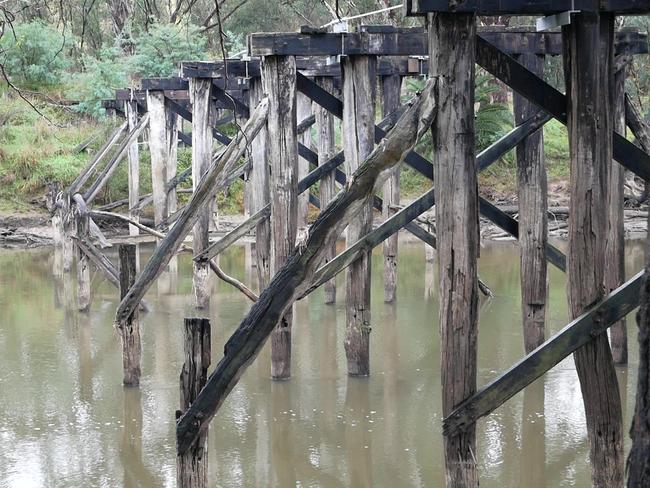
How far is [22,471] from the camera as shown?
23.6ft

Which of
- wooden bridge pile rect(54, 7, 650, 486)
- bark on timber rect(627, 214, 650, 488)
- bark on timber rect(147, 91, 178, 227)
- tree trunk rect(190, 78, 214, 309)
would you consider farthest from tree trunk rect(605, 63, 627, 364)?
bark on timber rect(147, 91, 178, 227)

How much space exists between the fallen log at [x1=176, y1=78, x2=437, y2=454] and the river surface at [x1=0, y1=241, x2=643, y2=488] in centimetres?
191

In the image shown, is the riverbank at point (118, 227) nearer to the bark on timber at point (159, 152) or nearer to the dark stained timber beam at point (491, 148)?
the bark on timber at point (159, 152)

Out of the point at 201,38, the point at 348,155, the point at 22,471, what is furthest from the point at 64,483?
the point at 201,38

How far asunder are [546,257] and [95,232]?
316 inches

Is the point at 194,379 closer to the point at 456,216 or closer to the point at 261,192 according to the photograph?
the point at 456,216

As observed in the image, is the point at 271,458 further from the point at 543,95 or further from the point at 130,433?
the point at 543,95

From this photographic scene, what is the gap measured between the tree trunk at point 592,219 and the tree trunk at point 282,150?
3.65m

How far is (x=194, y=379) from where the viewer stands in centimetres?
557

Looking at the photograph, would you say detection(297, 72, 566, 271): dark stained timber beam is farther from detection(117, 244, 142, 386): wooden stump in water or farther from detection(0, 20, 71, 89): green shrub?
detection(0, 20, 71, 89): green shrub

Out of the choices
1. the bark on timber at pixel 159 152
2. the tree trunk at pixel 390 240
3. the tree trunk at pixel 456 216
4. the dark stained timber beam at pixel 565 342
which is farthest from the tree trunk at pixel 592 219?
the bark on timber at pixel 159 152

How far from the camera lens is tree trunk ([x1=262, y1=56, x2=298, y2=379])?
349 inches

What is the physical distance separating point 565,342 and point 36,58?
72.9ft

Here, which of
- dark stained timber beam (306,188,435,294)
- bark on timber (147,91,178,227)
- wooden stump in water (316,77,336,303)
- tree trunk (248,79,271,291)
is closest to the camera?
dark stained timber beam (306,188,435,294)
